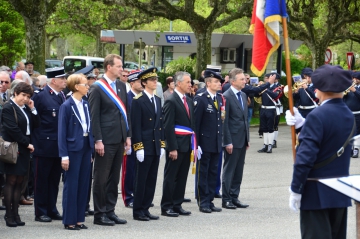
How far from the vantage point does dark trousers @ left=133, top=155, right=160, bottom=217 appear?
1058 centimetres

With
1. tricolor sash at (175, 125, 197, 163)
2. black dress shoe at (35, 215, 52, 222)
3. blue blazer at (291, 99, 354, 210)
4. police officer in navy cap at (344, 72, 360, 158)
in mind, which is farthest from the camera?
police officer in navy cap at (344, 72, 360, 158)

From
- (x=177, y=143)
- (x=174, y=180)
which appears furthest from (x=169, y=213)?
(x=177, y=143)

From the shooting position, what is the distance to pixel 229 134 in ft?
38.7

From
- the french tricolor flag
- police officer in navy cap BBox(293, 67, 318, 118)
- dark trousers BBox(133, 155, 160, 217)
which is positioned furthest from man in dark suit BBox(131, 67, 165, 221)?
police officer in navy cap BBox(293, 67, 318, 118)

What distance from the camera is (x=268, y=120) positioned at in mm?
19547

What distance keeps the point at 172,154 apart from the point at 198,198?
0.98 m

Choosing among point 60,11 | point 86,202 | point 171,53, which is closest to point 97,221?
point 86,202

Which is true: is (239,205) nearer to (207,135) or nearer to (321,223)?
(207,135)

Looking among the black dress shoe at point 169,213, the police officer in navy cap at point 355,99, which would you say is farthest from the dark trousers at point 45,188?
the police officer in navy cap at point 355,99

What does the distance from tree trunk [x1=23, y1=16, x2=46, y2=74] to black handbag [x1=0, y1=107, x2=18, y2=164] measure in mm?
12413

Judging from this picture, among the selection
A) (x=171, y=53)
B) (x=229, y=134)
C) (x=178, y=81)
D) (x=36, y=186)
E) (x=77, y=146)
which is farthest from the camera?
(x=171, y=53)

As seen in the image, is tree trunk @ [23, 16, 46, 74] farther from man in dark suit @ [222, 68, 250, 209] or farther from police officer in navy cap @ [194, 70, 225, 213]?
police officer in navy cap @ [194, 70, 225, 213]

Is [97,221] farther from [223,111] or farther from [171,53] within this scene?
[171,53]

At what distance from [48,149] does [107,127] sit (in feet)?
2.86
